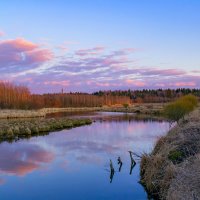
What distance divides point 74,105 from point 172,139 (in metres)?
90.4

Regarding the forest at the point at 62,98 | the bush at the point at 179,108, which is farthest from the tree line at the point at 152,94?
the bush at the point at 179,108

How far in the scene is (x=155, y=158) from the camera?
1184 cm

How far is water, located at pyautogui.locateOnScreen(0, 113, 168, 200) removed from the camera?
1167 cm

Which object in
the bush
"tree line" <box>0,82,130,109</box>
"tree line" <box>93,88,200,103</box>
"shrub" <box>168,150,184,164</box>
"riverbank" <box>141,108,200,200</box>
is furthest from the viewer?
"tree line" <box>93,88,200,103</box>

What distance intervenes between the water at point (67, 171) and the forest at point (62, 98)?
154 feet

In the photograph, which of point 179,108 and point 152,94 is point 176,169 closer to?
point 179,108

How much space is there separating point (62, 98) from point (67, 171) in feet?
308

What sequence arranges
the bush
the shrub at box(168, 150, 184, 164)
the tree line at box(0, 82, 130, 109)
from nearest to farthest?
the shrub at box(168, 150, 184, 164)
the bush
the tree line at box(0, 82, 130, 109)

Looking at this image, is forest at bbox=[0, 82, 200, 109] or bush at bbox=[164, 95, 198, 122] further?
forest at bbox=[0, 82, 200, 109]

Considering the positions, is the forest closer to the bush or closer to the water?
the bush

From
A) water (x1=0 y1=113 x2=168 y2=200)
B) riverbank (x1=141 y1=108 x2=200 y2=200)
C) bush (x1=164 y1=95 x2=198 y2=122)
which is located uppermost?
bush (x1=164 y1=95 x2=198 y2=122)

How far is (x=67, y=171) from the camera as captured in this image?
14672mm

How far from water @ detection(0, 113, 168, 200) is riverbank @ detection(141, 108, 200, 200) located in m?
0.63

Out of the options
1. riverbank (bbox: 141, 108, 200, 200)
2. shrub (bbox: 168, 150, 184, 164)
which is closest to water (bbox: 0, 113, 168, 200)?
riverbank (bbox: 141, 108, 200, 200)
